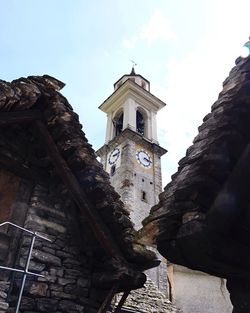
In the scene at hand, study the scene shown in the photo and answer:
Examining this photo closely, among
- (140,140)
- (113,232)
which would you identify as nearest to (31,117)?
(113,232)

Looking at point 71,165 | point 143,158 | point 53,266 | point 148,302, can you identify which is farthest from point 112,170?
point 53,266

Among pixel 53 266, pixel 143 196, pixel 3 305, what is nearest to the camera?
pixel 3 305

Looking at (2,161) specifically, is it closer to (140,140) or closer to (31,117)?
(31,117)

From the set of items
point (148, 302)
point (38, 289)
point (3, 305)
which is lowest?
point (3, 305)

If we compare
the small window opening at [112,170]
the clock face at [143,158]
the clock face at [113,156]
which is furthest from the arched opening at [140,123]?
the small window opening at [112,170]

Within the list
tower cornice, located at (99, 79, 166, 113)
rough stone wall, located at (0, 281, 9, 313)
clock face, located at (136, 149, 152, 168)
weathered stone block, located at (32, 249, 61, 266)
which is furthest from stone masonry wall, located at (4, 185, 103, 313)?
tower cornice, located at (99, 79, 166, 113)

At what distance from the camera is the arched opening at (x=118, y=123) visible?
97.8 feet

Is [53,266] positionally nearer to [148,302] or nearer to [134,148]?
[148,302]

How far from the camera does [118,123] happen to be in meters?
30.3

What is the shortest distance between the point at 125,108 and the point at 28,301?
26221 mm

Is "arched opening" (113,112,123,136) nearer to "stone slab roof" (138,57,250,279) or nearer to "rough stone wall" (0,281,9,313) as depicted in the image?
"rough stone wall" (0,281,9,313)

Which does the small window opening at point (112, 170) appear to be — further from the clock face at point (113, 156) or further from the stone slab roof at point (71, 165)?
the stone slab roof at point (71, 165)

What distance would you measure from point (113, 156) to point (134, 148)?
82.7 inches

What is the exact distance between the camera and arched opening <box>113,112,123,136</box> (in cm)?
2980
